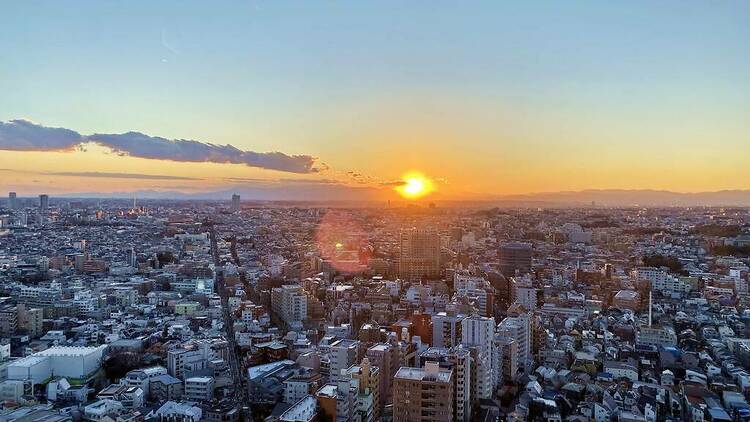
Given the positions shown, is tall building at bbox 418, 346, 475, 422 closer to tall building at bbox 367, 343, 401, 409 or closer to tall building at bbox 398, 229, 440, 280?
tall building at bbox 367, 343, 401, 409

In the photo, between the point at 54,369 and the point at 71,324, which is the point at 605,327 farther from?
the point at 71,324

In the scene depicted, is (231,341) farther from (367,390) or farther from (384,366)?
(367,390)

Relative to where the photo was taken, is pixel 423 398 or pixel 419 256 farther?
pixel 419 256

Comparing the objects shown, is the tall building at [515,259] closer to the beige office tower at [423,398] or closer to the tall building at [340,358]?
the tall building at [340,358]

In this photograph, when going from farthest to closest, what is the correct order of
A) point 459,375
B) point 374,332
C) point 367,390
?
point 374,332
point 367,390
point 459,375

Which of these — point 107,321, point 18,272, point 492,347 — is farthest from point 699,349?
point 18,272

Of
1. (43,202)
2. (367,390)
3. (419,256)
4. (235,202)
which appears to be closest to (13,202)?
(43,202)

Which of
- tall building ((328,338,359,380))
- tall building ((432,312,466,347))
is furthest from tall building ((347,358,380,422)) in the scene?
tall building ((432,312,466,347))
